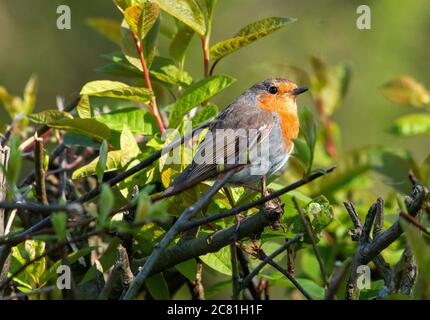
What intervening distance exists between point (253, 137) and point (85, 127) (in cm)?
94

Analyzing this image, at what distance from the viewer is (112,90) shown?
8.63ft

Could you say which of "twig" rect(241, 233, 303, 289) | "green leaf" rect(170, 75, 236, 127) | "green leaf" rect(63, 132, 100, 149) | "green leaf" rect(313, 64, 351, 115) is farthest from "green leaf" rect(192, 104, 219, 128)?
"twig" rect(241, 233, 303, 289)

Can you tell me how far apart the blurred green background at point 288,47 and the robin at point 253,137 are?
1.65 metres

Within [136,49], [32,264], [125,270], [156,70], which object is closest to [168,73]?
[156,70]

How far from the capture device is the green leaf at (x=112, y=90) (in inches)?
104

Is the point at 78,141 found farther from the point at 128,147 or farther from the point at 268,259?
the point at 268,259

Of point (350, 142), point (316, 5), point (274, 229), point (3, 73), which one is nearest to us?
point (274, 229)

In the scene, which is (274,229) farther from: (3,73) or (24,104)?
(3,73)

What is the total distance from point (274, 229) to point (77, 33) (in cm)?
441

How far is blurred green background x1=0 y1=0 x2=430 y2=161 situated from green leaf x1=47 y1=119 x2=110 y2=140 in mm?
2934

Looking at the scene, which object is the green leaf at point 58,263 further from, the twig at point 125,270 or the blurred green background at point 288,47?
the blurred green background at point 288,47
